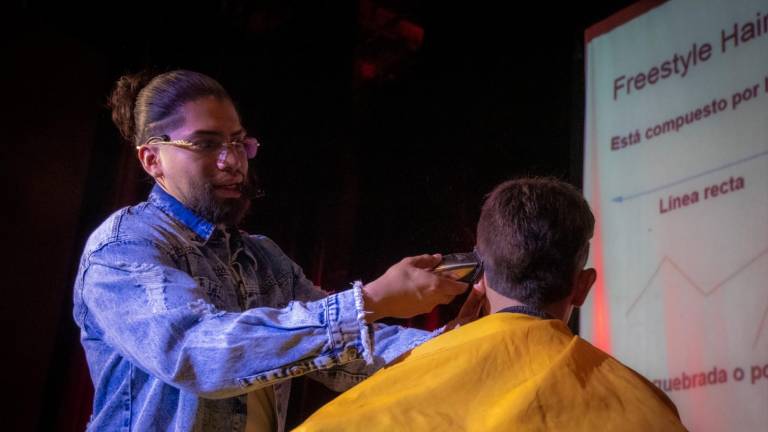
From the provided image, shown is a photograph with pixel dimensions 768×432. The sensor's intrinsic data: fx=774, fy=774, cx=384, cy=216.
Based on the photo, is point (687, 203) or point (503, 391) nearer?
point (503, 391)

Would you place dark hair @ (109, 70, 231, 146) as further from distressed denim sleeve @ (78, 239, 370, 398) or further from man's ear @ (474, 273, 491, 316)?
man's ear @ (474, 273, 491, 316)

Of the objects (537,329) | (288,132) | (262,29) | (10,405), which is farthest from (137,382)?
(262,29)

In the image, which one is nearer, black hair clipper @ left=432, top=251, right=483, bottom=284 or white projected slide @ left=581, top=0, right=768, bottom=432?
black hair clipper @ left=432, top=251, right=483, bottom=284

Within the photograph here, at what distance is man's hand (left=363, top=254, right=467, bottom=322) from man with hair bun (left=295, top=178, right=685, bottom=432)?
0.25 feet

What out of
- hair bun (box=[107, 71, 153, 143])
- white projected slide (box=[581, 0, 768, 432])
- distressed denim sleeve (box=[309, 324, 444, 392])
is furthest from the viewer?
white projected slide (box=[581, 0, 768, 432])

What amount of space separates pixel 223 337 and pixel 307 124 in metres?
2.42

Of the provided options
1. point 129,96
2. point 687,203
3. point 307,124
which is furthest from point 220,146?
point 307,124

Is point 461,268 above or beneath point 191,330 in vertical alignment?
above

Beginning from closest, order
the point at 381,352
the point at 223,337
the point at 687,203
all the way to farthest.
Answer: the point at 223,337
the point at 381,352
the point at 687,203

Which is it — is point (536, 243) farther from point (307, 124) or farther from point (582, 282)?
point (307, 124)

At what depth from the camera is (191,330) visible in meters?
1.20

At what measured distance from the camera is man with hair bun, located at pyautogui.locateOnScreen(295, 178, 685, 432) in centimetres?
115

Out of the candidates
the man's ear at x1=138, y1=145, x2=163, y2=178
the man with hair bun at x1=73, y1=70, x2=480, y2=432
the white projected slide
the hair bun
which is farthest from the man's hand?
the white projected slide

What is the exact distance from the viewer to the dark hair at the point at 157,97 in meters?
1.60
